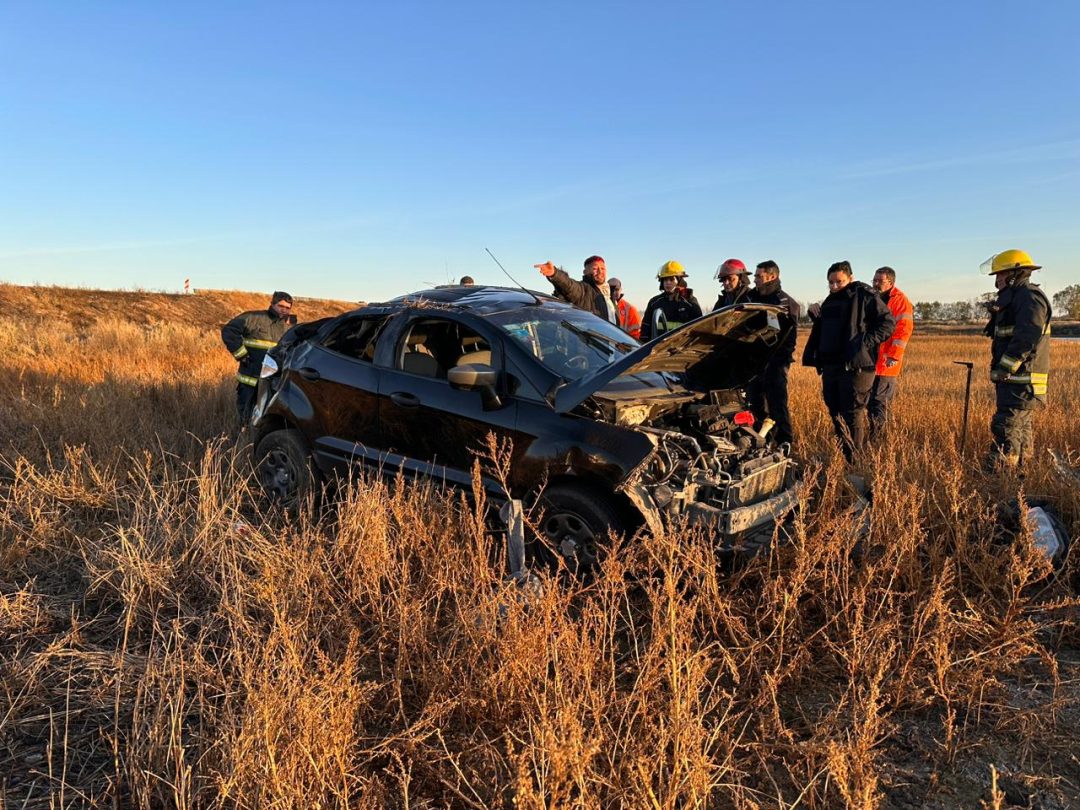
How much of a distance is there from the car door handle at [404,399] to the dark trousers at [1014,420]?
481cm

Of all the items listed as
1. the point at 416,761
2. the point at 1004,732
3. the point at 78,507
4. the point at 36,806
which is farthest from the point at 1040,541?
the point at 78,507

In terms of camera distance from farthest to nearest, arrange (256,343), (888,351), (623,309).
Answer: (623,309) < (256,343) < (888,351)

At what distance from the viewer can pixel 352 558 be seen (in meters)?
3.29

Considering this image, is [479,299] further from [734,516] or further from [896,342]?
[896,342]

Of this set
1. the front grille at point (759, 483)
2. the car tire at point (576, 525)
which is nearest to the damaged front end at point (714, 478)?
the front grille at point (759, 483)

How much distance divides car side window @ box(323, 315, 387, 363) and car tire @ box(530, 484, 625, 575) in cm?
192

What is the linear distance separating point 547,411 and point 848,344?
4165 mm

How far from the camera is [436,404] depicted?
4133 mm

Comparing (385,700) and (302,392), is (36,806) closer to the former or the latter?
(385,700)

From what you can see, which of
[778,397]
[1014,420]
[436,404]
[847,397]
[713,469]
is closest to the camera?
[713,469]

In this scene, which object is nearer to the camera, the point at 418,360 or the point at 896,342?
the point at 418,360

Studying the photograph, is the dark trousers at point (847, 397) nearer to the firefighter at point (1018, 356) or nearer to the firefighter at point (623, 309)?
the firefighter at point (1018, 356)

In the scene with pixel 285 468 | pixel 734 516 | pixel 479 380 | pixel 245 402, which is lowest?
pixel 285 468

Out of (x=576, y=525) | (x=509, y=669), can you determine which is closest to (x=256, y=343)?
(x=576, y=525)
